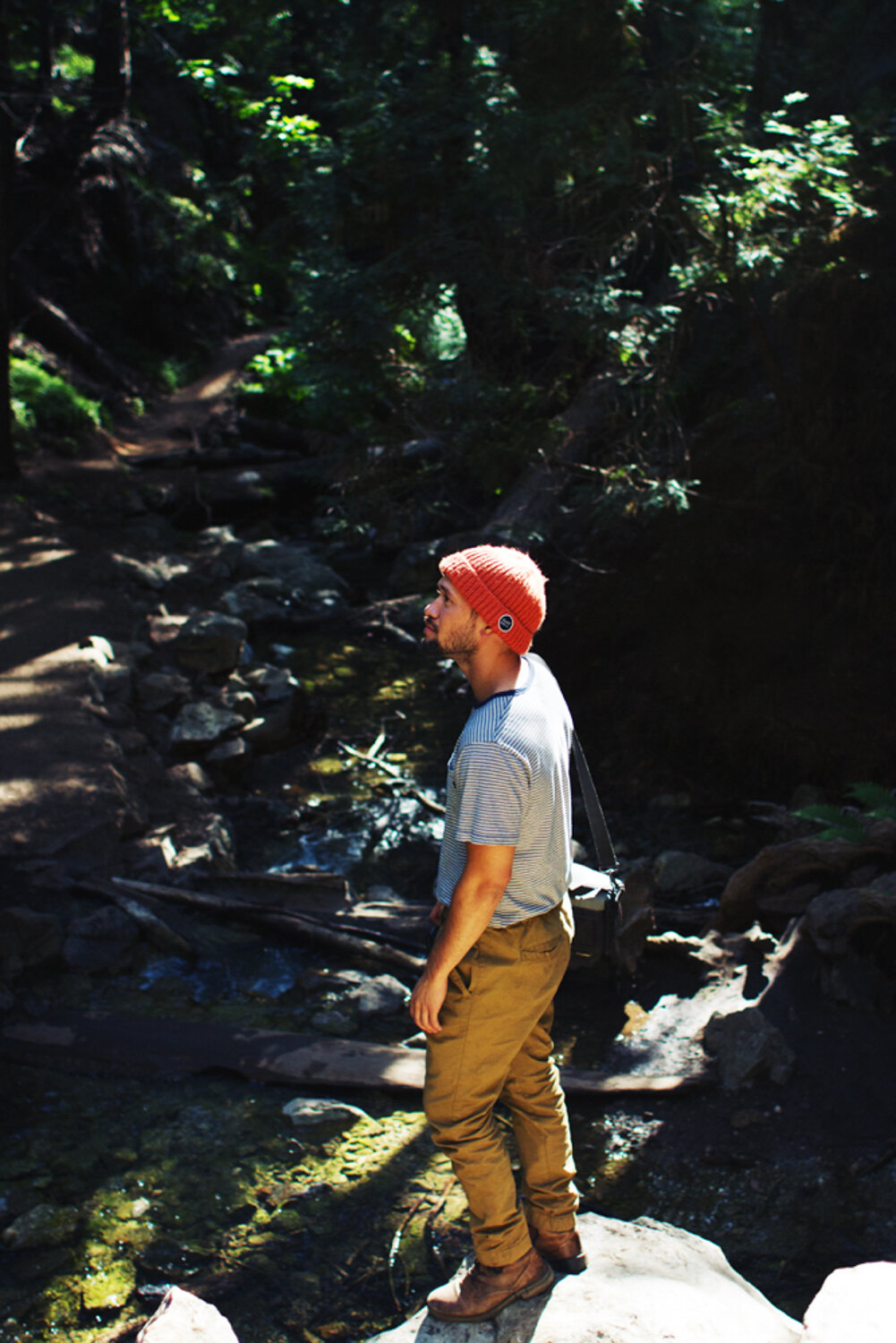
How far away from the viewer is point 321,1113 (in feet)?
13.0

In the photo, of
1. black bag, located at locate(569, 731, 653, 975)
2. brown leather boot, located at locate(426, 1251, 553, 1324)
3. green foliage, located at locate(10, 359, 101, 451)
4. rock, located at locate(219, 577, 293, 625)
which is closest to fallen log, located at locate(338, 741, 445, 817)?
rock, located at locate(219, 577, 293, 625)

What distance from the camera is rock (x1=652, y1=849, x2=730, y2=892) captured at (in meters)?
6.03

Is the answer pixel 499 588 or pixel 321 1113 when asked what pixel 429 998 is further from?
pixel 321 1113

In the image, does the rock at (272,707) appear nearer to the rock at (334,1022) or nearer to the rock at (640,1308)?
the rock at (334,1022)

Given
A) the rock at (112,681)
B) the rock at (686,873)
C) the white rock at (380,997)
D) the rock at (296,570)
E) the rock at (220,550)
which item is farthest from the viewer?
the rock at (220,550)

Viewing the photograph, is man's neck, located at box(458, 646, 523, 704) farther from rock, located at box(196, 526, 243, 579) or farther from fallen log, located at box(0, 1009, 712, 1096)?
rock, located at box(196, 526, 243, 579)

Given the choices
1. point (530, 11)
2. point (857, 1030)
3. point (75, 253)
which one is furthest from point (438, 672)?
point (75, 253)

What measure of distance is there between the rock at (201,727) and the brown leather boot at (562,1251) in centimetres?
570

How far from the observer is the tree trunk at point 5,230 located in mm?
12883

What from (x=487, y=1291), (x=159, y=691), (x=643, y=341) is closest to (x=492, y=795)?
(x=487, y=1291)

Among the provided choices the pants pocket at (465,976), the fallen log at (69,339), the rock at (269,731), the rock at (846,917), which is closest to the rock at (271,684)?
the rock at (269,731)

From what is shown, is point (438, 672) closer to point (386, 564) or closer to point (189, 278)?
point (386, 564)

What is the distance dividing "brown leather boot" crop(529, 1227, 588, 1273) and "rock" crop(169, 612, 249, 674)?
7109 mm

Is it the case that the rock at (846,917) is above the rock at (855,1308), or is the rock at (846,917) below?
below
